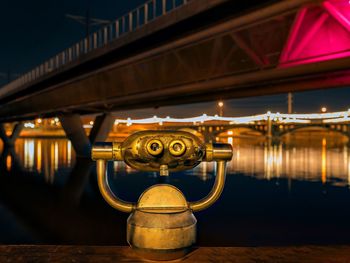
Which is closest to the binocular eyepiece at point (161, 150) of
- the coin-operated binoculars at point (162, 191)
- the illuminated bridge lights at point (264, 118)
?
the coin-operated binoculars at point (162, 191)

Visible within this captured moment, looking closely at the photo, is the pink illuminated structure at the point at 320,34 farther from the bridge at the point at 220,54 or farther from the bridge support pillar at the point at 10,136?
the bridge support pillar at the point at 10,136

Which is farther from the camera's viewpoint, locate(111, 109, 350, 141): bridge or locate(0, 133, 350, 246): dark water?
locate(111, 109, 350, 141): bridge

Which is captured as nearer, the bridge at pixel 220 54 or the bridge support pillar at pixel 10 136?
the bridge at pixel 220 54

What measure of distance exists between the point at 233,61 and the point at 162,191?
45.7 ft

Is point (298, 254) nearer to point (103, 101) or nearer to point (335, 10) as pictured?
point (335, 10)

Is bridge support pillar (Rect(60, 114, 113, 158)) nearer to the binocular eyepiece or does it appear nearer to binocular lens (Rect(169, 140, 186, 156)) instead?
the binocular eyepiece

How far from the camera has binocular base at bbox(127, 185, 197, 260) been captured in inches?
124

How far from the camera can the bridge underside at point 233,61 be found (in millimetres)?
12695

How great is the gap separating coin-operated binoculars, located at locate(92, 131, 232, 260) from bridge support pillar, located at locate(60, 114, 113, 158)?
115 ft

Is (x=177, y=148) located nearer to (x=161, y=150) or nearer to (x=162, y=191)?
(x=161, y=150)

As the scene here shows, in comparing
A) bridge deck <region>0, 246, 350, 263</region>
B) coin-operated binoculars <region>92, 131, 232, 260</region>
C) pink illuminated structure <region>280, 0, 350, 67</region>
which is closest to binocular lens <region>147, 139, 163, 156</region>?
coin-operated binoculars <region>92, 131, 232, 260</region>

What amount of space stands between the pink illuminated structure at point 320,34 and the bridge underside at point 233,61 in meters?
0.03

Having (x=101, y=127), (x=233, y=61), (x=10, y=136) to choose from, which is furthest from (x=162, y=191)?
(x=10, y=136)

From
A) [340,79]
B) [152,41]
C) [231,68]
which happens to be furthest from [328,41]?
[152,41]
